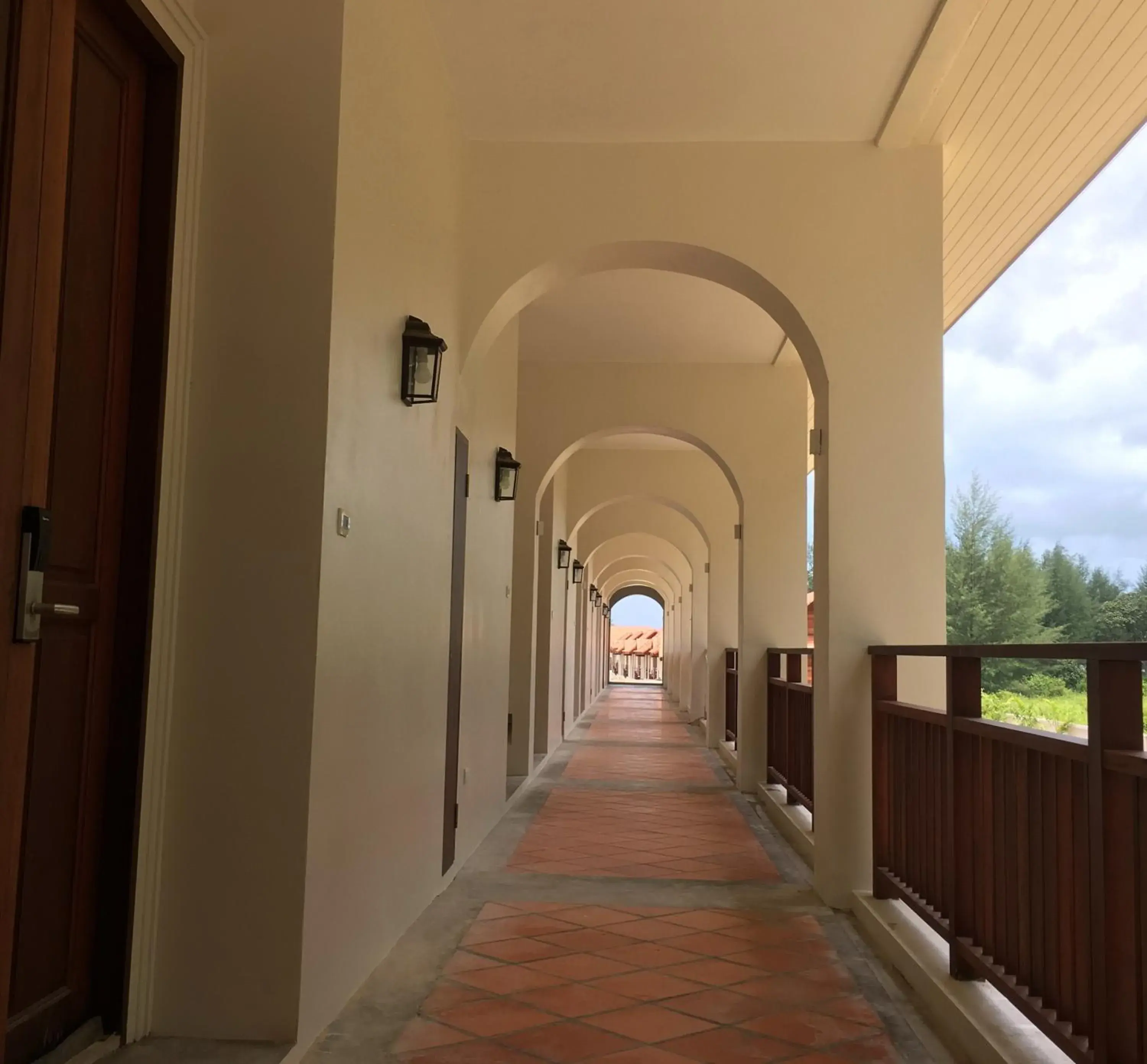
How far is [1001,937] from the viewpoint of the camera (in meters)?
2.73

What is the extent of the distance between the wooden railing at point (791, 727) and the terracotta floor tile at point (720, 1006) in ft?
8.02

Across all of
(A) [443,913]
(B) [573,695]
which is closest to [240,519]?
(A) [443,913]

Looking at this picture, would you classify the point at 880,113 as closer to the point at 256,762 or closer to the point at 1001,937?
the point at 1001,937

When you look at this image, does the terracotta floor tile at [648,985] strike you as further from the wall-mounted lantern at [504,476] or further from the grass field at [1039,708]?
the grass field at [1039,708]

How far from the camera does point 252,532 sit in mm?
2758

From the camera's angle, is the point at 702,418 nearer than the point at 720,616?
Yes

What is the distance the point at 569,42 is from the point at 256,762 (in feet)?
9.76

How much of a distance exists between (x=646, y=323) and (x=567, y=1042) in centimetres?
572

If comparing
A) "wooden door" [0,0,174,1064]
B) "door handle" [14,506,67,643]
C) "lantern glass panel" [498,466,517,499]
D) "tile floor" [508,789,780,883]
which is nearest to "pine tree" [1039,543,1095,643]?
"tile floor" [508,789,780,883]

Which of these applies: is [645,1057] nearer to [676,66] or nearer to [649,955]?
[649,955]

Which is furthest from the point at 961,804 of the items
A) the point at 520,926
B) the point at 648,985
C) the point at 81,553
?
the point at 81,553

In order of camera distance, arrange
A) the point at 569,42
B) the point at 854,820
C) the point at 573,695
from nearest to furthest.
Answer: the point at 569,42 < the point at 854,820 < the point at 573,695

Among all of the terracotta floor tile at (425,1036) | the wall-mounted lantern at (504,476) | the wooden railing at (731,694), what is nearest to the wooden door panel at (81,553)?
the terracotta floor tile at (425,1036)

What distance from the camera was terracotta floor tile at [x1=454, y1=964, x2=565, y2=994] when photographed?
3.30 m
